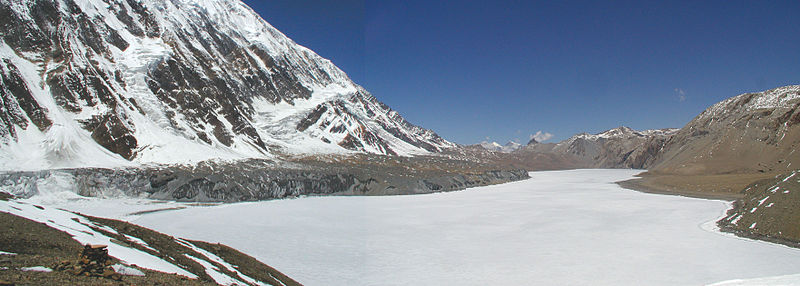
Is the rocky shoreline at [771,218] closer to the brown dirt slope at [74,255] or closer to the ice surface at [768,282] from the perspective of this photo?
the ice surface at [768,282]

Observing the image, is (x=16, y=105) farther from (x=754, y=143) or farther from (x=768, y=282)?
(x=754, y=143)

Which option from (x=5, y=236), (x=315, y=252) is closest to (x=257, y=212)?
(x=315, y=252)

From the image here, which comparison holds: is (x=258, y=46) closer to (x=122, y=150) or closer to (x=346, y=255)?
→ (x=122, y=150)

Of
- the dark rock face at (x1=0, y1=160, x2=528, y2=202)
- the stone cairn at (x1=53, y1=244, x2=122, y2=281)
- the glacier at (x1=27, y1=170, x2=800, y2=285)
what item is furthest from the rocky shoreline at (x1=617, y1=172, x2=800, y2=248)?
the dark rock face at (x1=0, y1=160, x2=528, y2=202)

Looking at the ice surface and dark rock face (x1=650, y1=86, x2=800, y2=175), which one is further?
dark rock face (x1=650, y1=86, x2=800, y2=175)

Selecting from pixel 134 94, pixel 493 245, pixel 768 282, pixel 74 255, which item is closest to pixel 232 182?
pixel 134 94

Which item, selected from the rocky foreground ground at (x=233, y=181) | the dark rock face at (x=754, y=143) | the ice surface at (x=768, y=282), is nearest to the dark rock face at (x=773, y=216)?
the ice surface at (x=768, y=282)

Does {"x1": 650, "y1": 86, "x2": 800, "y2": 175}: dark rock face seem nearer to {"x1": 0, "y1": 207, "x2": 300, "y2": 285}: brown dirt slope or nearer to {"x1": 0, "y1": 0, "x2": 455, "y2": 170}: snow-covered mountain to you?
{"x1": 0, "y1": 0, "x2": 455, "y2": 170}: snow-covered mountain
